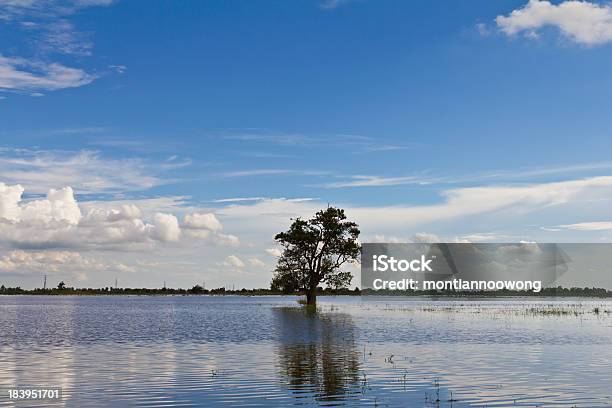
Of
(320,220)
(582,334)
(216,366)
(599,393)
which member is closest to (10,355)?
(216,366)

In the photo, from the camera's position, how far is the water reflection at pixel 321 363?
27578mm

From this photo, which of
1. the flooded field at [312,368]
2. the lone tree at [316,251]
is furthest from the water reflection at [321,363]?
the lone tree at [316,251]

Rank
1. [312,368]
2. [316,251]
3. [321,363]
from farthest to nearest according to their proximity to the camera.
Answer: [316,251] < [321,363] < [312,368]

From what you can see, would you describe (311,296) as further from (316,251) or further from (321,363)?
(321,363)

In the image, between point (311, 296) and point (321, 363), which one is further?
point (311, 296)

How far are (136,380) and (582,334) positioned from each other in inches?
1616

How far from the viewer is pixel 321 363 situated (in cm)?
3628

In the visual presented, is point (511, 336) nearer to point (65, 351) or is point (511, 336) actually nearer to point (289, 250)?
point (65, 351)

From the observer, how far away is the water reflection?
90.5 ft

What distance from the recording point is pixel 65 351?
41.9m

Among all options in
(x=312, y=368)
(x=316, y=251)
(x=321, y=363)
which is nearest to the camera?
(x=312, y=368)

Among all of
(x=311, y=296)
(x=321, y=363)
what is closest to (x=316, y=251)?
(x=311, y=296)

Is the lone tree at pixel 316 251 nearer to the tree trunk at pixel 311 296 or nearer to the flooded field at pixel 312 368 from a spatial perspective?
the tree trunk at pixel 311 296

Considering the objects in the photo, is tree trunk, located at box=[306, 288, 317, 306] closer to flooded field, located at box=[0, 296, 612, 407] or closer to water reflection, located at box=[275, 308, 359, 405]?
water reflection, located at box=[275, 308, 359, 405]
